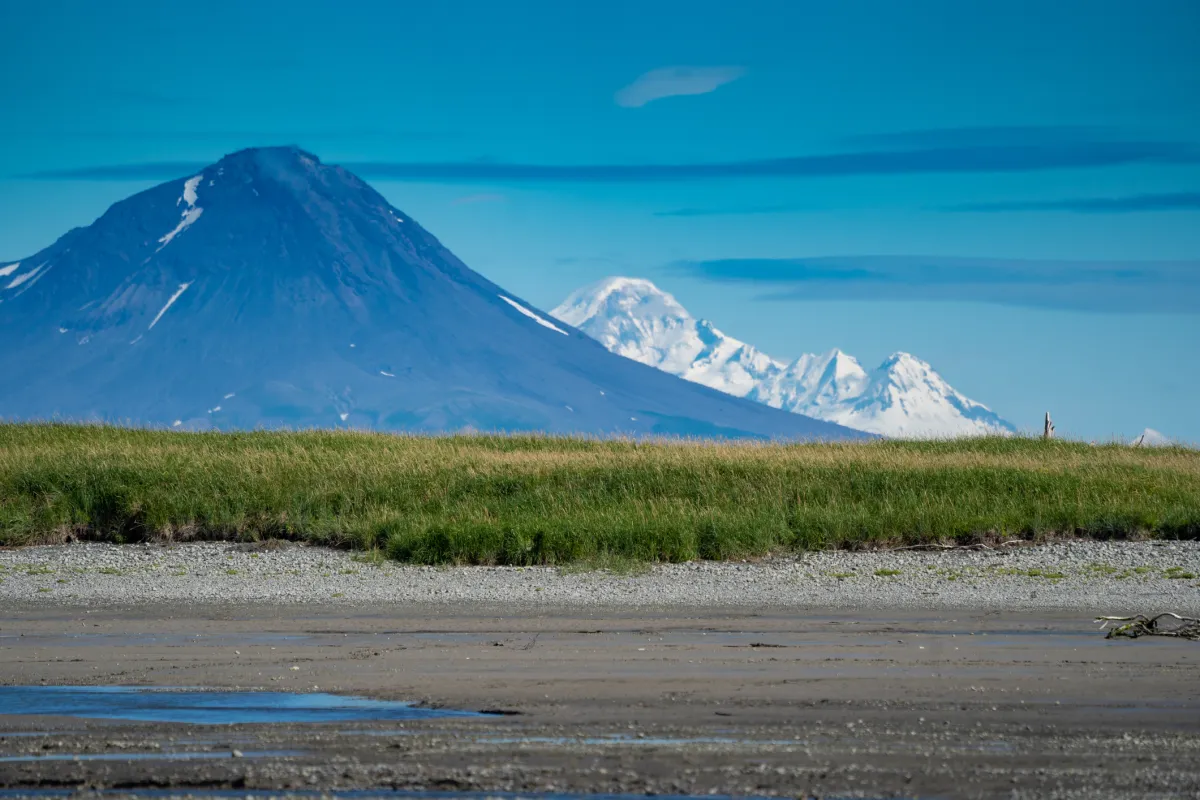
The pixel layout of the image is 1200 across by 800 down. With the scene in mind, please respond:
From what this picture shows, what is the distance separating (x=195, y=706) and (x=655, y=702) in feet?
11.8

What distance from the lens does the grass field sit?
2192 cm

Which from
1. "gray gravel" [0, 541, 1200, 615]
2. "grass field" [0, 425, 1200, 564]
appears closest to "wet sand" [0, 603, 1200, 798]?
"gray gravel" [0, 541, 1200, 615]

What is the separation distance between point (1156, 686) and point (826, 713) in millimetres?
3057

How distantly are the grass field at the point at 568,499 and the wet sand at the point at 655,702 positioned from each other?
21.4ft

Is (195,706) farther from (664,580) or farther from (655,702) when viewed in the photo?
(664,580)

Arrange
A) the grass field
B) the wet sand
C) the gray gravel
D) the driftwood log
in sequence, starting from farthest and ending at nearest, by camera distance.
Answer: the grass field < the gray gravel < the driftwood log < the wet sand

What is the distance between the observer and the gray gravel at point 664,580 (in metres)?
16.9

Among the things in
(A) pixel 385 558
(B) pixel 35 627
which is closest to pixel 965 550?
(A) pixel 385 558

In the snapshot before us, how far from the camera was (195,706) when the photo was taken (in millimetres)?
9883

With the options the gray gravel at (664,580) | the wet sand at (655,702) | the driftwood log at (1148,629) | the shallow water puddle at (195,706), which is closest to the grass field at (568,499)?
the gray gravel at (664,580)

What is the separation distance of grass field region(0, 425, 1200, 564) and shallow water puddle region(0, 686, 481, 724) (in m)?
10.6

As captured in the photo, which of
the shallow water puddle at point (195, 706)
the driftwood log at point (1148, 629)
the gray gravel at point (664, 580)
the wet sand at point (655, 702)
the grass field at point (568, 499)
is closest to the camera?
the wet sand at point (655, 702)

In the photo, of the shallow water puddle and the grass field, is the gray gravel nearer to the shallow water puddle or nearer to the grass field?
the grass field

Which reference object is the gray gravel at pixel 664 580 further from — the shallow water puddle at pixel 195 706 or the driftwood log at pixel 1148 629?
the shallow water puddle at pixel 195 706
